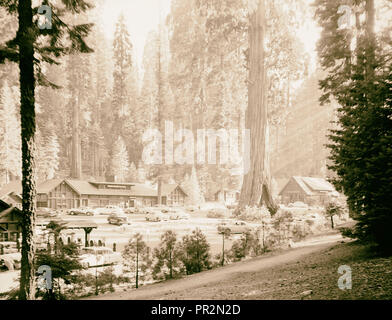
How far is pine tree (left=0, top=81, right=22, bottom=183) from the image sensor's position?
210 inches

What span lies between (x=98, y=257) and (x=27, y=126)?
8.35 feet

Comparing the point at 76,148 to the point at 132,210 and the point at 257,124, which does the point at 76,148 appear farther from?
the point at 257,124

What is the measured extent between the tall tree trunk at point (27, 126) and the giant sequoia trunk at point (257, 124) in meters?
6.25

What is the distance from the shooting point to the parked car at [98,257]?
16.2 ft

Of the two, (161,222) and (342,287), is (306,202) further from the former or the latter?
(342,287)

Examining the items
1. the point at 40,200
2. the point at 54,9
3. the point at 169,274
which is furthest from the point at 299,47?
the point at 40,200

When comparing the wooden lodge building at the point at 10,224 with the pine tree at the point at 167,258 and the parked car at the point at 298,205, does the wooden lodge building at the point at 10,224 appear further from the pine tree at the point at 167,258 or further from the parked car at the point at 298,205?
the parked car at the point at 298,205

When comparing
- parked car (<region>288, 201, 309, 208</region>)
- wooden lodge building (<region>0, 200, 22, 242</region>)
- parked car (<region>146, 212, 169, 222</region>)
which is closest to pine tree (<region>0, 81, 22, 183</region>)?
wooden lodge building (<region>0, 200, 22, 242</region>)

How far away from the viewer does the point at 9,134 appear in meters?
5.39

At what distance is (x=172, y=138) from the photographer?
6.95m

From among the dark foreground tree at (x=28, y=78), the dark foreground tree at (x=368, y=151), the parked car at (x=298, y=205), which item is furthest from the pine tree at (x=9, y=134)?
the parked car at (x=298, y=205)

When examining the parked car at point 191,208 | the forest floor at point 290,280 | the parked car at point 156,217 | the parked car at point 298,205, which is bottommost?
the forest floor at point 290,280

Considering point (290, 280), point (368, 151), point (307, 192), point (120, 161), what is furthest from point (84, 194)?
point (307, 192)
